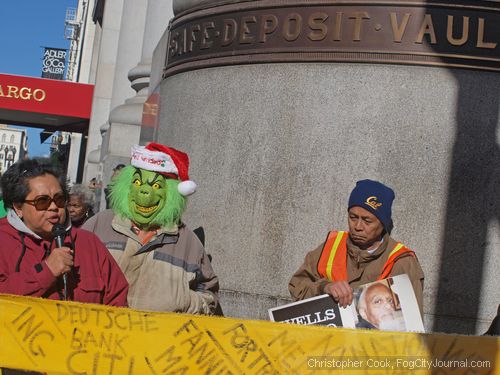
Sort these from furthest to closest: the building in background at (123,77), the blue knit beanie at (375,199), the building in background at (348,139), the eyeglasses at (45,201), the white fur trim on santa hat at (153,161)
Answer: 1. the building in background at (123,77)
2. the building in background at (348,139)
3. the white fur trim on santa hat at (153,161)
4. the blue knit beanie at (375,199)
5. the eyeglasses at (45,201)

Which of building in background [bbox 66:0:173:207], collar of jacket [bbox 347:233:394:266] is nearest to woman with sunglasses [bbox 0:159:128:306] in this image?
collar of jacket [bbox 347:233:394:266]

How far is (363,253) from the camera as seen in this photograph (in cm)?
441

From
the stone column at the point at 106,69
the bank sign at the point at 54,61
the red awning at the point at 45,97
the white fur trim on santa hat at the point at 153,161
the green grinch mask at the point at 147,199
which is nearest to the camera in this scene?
the green grinch mask at the point at 147,199

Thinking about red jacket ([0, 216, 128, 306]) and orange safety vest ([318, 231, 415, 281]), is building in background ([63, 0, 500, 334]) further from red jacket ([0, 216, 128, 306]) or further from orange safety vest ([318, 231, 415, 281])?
red jacket ([0, 216, 128, 306])

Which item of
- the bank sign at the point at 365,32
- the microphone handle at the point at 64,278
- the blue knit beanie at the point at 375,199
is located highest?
the bank sign at the point at 365,32

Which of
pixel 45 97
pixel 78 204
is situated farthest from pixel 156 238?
pixel 45 97

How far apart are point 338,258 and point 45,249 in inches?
63.7

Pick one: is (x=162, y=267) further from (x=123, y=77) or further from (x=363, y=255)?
(x=123, y=77)

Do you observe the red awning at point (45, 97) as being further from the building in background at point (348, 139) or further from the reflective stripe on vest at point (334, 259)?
the reflective stripe on vest at point (334, 259)

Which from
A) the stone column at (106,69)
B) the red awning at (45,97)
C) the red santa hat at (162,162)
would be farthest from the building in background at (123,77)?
the red santa hat at (162,162)

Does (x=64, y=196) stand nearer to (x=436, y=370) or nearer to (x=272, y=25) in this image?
(x=436, y=370)

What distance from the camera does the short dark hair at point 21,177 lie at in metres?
3.60

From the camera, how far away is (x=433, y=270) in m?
6.33

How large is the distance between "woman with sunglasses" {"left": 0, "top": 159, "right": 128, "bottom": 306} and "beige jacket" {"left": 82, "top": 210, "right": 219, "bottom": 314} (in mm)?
847
